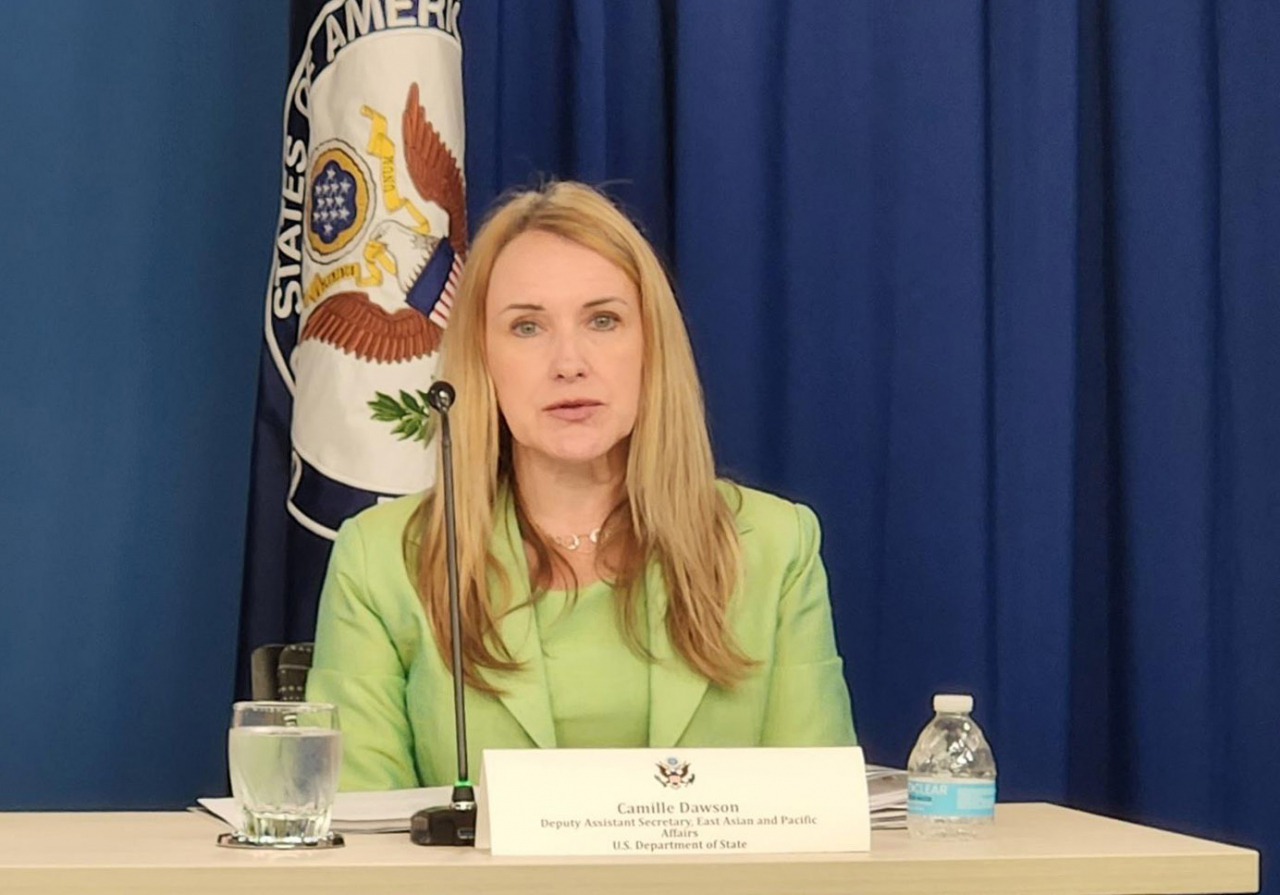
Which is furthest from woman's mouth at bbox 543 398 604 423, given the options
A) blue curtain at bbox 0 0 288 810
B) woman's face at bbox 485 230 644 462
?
blue curtain at bbox 0 0 288 810

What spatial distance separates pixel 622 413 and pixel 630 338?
0.10 m

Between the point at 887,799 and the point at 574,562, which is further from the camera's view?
the point at 574,562

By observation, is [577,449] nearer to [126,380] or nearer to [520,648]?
[520,648]

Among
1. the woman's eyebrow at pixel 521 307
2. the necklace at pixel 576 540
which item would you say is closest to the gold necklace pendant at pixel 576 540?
the necklace at pixel 576 540

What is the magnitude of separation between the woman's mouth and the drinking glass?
820mm

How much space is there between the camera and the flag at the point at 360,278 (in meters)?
2.49

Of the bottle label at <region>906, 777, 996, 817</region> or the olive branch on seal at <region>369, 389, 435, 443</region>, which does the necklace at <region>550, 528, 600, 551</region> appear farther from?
the bottle label at <region>906, 777, 996, 817</region>

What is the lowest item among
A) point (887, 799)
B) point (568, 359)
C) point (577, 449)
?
point (887, 799)

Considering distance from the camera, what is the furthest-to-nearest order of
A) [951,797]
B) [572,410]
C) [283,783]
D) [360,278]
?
1. [360,278]
2. [572,410]
3. [951,797]
4. [283,783]

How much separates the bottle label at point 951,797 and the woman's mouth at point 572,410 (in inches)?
29.7

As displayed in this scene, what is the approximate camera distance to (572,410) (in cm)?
210

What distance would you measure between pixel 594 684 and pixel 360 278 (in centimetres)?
77

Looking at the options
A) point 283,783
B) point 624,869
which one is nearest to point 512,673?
point 283,783

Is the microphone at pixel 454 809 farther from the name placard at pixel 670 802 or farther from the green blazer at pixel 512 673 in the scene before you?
the green blazer at pixel 512 673
